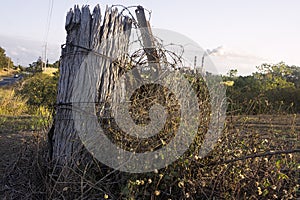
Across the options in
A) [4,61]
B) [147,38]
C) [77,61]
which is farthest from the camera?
[4,61]

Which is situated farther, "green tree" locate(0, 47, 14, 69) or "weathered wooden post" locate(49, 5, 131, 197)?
"green tree" locate(0, 47, 14, 69)

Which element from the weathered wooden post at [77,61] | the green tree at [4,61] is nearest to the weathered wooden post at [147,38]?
the weathered wooden post at [77,61]

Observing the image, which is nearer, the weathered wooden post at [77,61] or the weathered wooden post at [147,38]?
the weathered wooden post at [77,61]

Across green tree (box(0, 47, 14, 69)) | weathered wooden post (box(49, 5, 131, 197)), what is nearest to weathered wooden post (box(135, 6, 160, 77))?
weathered wooden post (box(49, 5, 131, 197))

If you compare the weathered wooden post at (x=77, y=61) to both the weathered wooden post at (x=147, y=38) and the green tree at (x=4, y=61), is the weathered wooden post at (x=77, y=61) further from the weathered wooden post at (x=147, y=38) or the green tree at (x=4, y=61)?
the green tree at (x=4, y=61)

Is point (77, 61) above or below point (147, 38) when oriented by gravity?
below

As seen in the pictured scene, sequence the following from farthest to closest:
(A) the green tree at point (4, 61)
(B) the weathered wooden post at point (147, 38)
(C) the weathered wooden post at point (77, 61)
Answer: (A) the green tree at point (4, 61), (B) the weathered wooden post at point (147, 38), (C) the weathered wooden post at point (77, 61)

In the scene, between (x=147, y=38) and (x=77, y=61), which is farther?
(x=147, y=38)

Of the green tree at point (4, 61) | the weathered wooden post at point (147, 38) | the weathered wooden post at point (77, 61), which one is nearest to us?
the weathered wooden post at point (77, 61)

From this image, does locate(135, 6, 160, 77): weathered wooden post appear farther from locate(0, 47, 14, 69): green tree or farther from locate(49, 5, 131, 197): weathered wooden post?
locate(0, 47, 14, 69): green tree

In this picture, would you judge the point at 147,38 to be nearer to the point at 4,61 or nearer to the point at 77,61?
the point at 77,61

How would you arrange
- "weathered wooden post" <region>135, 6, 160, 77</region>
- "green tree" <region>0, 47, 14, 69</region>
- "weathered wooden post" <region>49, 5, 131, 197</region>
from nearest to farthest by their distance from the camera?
"weathered wooden post" <region>49, 5, 131, 197</region>, "weathered wooden post" <region>135, 6, 160, 77</region>, "green tree" <region>0, 47, 14, 69</region>

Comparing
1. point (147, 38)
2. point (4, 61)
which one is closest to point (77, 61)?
point (147, 38)

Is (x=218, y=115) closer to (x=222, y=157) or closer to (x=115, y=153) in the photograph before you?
(x=222, y=157)
